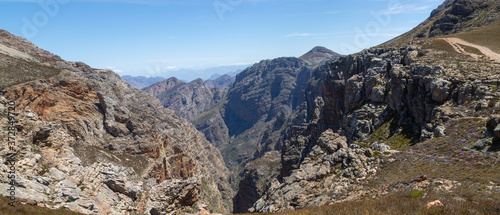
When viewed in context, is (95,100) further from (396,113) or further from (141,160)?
(396,113)

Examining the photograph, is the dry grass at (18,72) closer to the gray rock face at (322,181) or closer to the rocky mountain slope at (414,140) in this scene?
the rocky mountain slope at (414,140)

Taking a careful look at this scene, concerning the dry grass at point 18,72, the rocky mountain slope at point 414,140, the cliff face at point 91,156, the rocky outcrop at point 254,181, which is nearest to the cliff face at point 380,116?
the rocky mountain slope at point 414,140

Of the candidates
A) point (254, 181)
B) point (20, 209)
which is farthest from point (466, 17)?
point (20, 209)

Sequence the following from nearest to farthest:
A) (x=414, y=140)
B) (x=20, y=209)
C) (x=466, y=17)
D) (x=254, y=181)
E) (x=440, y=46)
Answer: (x=20, y=209) < (x=414, y=140) < (x=440, y=46) < (x=466, y=17) < (x=254, y=181)

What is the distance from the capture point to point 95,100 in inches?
3314

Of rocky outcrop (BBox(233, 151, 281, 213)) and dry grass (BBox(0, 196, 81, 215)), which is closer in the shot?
dry grass (BBox(0, 196, 81, 215))

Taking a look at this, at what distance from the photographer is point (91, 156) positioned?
204ft

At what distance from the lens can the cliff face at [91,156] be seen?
2398 centimetres

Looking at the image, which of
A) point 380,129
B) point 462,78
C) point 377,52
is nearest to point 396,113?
point 380,129

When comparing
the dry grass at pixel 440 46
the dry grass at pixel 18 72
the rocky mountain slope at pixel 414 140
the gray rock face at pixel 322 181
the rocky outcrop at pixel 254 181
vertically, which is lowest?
the rocky outcrop at pixel 254 181

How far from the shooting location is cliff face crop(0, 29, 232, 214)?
2398 centimetres

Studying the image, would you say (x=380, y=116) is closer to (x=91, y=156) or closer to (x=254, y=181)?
(x=91, y=156)

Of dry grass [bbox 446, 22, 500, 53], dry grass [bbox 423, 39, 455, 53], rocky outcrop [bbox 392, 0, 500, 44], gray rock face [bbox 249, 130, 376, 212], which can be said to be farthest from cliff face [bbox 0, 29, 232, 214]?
rocky outcrop [bbox 392, 0, 500, 44]

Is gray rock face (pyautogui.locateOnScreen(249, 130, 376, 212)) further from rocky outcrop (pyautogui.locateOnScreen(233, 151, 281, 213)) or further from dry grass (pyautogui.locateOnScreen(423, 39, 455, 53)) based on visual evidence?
rocky outcrop (pyautogui.locateOnScreen(233, 151, 281, 213))
